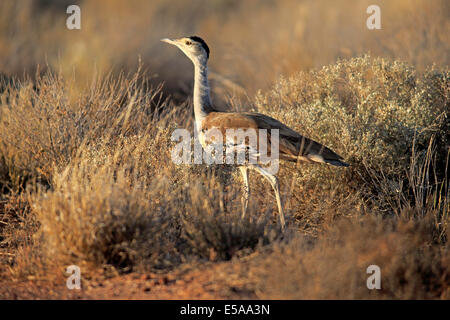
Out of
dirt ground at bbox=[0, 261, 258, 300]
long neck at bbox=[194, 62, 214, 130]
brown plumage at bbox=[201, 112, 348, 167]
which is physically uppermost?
long neck at bbox=[194, 62, 214, 130]

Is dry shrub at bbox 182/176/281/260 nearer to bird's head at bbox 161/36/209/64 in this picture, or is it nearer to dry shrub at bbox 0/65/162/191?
bird's head at bbox 161/36/209/64

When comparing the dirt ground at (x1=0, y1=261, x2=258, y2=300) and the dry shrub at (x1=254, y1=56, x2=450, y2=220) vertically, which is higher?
the dry shrub at (x1=254, y1=56, x2=450, y2=220)

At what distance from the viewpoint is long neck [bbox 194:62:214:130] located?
5.42m

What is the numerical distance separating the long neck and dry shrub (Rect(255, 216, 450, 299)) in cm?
185

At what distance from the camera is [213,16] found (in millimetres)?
17344

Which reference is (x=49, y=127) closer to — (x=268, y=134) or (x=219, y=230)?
(x=268, y=134)

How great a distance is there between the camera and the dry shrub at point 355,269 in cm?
354

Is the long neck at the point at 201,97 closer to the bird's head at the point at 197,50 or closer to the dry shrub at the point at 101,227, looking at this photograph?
the bird's head at the point at 197,50

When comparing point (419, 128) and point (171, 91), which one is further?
point (171, 91)

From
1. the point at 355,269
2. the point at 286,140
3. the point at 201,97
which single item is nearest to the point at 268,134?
the point at 286,140

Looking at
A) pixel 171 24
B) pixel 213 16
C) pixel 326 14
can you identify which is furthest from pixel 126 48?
pixel 213 16

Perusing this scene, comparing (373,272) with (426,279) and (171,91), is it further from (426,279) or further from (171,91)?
(171,91)

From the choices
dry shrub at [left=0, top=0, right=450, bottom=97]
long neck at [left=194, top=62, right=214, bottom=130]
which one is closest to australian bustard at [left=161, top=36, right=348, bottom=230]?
long neck at [left=194, top=62, right=214, bottom=130]
